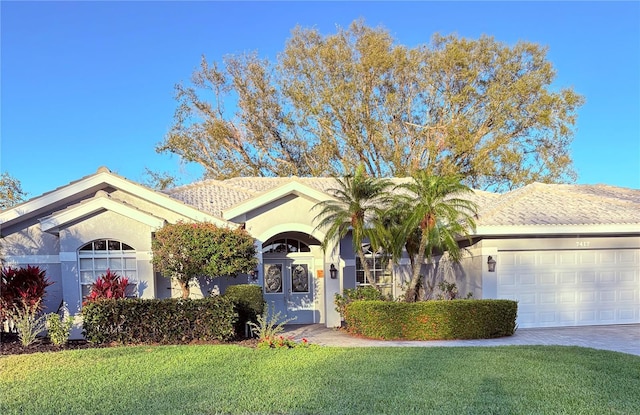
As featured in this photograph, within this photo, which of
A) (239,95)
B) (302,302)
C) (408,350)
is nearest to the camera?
(408,350)

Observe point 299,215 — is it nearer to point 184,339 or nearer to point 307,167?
point 184,339

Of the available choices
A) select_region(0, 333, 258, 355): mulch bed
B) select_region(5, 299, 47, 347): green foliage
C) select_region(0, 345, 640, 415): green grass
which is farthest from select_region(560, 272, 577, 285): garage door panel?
select_region(5, 299, 47, 347): green foliage

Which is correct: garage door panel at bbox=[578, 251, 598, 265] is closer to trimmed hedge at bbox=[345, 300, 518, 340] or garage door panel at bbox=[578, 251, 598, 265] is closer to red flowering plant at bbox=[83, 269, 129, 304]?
trimmed hedge at bbox=[345, 300, 518, 340]

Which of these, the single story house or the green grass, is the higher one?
the single story house

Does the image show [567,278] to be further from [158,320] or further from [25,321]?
[25,321]

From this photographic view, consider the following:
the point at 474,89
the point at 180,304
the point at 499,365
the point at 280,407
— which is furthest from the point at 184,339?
the point at 474,89

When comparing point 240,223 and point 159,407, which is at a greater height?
point 240,223

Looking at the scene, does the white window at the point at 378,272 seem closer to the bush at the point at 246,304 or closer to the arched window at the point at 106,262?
the bush at the point at 246,304

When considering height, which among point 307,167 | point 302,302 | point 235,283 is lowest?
point 302,302

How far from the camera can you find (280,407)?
5.20 metres

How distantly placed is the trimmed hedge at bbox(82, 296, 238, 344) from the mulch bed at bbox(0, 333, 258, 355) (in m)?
0.23

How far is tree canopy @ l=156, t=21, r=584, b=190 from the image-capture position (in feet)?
78.9

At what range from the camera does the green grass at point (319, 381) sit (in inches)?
207

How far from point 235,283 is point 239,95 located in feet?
54.6
